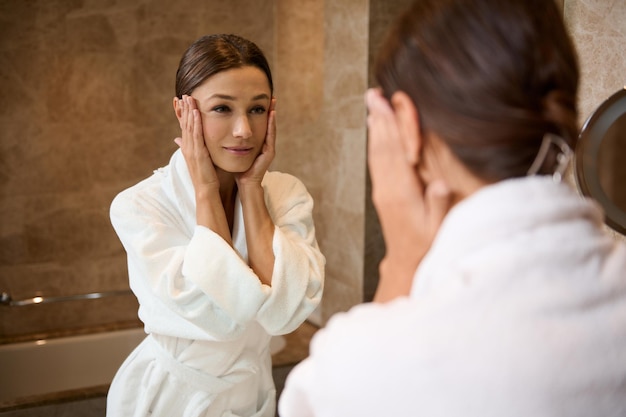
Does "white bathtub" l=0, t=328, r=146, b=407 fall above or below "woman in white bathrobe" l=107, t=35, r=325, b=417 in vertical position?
below

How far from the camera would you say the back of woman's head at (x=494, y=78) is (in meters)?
0.58

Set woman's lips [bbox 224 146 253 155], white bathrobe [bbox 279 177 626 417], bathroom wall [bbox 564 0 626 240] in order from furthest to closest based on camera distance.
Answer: bathroom wall [bbox 564 0 626 240] < woman's lips [bbox 224 146 253 155] < white bathrobe [bbox 279 177 626 417]

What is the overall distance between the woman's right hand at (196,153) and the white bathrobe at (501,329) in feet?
2.22

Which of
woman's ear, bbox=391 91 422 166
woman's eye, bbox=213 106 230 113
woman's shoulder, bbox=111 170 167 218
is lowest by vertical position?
woman's shoulder, bbox=111 170 167 218

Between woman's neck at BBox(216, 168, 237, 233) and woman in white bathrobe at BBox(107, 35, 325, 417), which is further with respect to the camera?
woman's neck at BBox(216, 168, 237, 233)

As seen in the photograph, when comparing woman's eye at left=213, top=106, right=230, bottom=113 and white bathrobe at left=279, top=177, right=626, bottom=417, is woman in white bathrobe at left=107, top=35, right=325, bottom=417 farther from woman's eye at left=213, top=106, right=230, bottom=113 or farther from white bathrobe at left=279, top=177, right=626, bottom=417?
white bathrobe at left=279, top=177, right=626, bottom=417

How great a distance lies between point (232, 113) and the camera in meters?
1.23

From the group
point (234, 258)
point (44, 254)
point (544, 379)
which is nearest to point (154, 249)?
point (234, 258)

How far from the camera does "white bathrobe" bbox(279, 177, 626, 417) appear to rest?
0.54 meters

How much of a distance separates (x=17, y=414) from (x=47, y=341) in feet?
2.09

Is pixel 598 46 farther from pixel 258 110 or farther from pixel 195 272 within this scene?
pixel 195 272

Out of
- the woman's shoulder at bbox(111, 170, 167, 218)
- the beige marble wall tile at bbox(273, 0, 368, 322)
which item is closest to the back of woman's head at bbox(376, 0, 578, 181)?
the woman's shoulder at bbox(111, 170, 167, 218)

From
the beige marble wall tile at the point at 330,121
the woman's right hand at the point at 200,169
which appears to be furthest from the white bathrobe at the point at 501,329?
the beige marble wall tile at the point at 330,121

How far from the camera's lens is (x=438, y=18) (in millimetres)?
603
